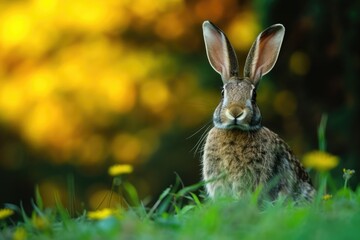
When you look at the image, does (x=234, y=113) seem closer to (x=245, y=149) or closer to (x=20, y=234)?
(x=245, y=149)

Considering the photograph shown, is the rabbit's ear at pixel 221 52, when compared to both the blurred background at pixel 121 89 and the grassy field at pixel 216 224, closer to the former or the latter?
the grassy field at pixel 216 224

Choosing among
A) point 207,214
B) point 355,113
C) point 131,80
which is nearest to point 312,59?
point 355,113

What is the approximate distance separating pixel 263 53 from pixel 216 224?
2.24 metres

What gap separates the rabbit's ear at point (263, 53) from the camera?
5371 millimetres

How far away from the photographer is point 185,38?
12977 millimetres

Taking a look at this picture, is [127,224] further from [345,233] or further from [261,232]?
[345,233]

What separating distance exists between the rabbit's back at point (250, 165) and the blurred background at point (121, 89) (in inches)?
191

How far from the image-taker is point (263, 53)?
551cm

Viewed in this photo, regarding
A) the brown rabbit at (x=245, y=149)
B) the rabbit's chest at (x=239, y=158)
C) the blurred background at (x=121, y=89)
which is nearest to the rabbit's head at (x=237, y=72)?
the brown rabbit at (x=245, y=149)

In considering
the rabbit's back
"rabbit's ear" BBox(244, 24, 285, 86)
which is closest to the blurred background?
"rabbit's ear" BBox(244, 24, 285, 86)

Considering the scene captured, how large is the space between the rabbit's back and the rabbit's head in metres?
0.15

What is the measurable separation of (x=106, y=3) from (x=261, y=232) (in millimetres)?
10122

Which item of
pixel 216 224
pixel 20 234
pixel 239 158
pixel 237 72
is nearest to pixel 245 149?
pixel 239 158

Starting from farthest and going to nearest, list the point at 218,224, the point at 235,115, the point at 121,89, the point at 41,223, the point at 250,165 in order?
the point at 121,89 < the point at 250,165 < the point at 235,115 < the point at 41,223 < the point at 218,224
